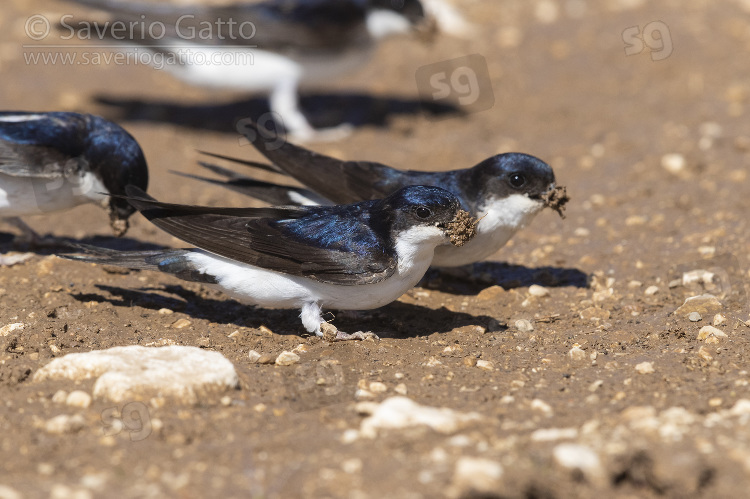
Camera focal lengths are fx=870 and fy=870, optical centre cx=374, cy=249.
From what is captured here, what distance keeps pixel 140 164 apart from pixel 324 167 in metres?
1.08

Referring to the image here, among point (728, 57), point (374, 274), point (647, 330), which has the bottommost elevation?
point (647, 330)

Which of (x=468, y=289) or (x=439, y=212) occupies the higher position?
(x=439, y=212)

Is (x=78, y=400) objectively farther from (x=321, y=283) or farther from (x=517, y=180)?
(x=517, y=180)

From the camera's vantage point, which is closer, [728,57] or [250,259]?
[250,259]

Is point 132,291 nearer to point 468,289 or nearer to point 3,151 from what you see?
point 3,151

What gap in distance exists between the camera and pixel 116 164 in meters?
5.02

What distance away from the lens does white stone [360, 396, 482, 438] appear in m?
3.07

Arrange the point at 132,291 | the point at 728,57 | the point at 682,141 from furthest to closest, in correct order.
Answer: the point at 728,57 < the point at 682,141 < the point at 132,291

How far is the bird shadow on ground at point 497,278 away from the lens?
525 cm

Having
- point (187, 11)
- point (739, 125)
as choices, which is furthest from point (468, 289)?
point (187, 11)

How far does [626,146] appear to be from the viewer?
24.1ft

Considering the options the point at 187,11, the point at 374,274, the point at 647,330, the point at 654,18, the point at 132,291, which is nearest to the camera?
the point at 374,274

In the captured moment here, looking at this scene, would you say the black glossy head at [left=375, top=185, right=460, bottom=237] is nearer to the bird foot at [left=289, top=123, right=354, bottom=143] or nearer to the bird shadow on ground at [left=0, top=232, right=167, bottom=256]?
the bird shadow on ground at [left=0, top=232, right=167, bottom=256]

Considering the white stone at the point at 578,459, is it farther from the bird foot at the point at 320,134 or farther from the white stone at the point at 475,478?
the bird foot at the point at 320,134
